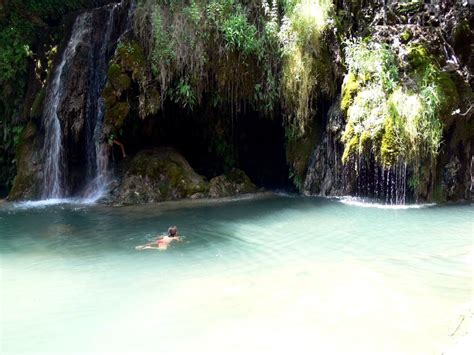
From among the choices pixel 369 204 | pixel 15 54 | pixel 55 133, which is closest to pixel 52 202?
pixel 55 133

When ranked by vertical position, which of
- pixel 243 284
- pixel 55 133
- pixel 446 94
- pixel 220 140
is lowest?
pixel 243 284

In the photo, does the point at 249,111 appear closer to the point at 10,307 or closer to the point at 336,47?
the point at 336,47

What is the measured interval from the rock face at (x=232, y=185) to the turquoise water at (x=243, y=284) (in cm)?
251

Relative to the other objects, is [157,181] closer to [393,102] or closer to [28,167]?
[28,167]

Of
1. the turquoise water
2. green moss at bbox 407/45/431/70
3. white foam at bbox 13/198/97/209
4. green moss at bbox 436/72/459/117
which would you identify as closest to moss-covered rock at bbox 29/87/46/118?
white foam at bbox 13/198/97/209

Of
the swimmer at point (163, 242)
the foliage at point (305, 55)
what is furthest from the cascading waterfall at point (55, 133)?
the swimmer at point (163, 242)

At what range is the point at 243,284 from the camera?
5.34m

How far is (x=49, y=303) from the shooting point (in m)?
5.05

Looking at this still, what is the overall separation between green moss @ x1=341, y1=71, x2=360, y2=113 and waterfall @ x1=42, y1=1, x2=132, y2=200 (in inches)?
205

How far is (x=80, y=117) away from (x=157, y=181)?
89.9 inches

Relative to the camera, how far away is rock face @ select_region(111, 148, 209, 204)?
35.9ft

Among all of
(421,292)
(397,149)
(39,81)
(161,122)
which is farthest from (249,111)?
(421,292)

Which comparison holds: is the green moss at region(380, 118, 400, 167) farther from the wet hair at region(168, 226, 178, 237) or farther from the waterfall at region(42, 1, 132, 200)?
the waterfall at region(42, 1, 132, 200)

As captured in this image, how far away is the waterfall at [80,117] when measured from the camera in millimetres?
11414
